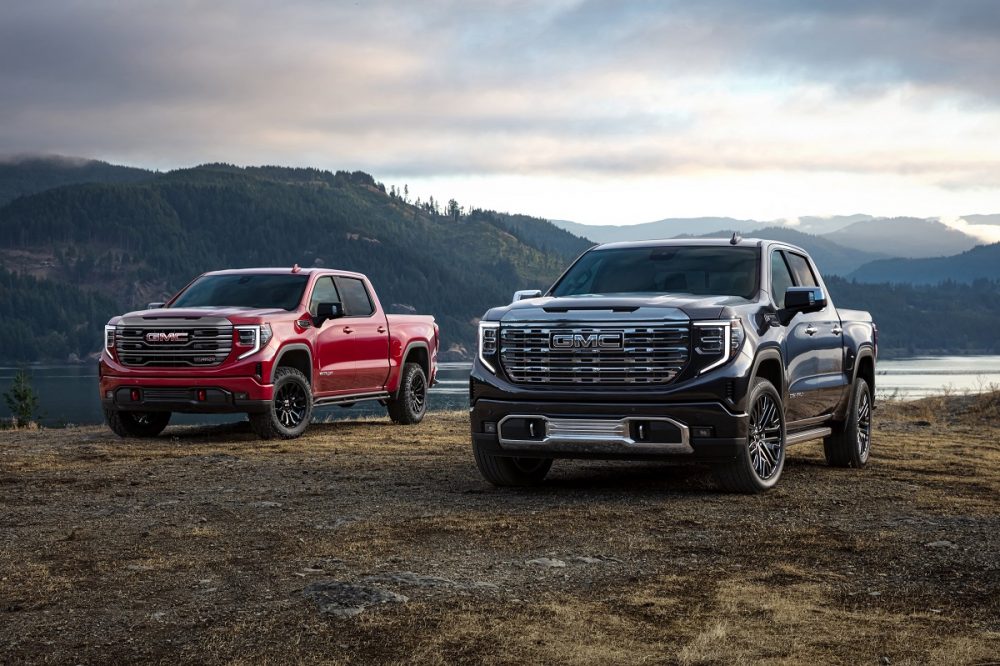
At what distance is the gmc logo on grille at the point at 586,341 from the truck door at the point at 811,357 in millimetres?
1752

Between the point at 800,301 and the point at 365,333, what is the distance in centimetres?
779

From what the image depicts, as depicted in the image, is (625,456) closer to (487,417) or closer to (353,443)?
(487,417)

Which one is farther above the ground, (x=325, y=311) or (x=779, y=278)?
(x=779, y=278)

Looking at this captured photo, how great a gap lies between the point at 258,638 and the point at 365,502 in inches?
158

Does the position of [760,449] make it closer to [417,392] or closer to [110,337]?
[110,337]

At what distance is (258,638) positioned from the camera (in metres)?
4.96

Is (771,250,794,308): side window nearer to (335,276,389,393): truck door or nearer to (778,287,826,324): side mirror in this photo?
(778,287,826,324): side mirror

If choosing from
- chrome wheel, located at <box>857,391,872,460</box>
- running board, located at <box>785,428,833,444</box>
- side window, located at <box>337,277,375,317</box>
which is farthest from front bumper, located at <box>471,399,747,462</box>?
side window, located at <box>337,277,375,317</box>

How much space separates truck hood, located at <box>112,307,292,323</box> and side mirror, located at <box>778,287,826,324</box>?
675 cm

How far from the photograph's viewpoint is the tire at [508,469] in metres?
9.59

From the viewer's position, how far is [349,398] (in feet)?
52.5

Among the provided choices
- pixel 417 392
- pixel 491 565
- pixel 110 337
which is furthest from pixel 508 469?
pixel 417 392

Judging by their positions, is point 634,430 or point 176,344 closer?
point 634,430

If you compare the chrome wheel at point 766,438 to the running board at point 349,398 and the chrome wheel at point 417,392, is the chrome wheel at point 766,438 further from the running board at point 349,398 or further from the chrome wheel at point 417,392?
the chrome wheel at point 417,392
